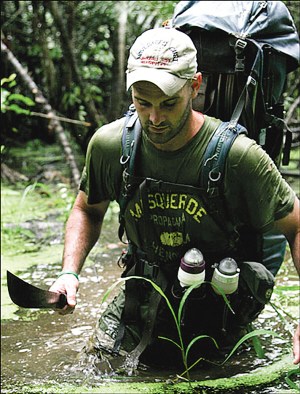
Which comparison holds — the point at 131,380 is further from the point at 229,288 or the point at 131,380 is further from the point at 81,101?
the point at 81,101

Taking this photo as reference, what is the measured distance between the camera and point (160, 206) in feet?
8.18

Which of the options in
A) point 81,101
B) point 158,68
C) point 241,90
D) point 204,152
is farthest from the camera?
point 81,101

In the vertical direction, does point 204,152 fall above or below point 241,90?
below

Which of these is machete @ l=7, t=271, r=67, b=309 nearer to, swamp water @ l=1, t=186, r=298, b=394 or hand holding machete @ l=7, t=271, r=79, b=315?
hand holding machete @ l=7, t=271, r=79, b=315

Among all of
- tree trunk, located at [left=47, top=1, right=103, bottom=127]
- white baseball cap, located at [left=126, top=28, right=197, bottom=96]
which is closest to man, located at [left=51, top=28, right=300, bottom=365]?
white baseball cap, located at [left=126, top=28, right=197, bottom=96]

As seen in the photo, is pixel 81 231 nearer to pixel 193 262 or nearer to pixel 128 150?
pixel 128 150

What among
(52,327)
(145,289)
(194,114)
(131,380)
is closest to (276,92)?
(194,114)

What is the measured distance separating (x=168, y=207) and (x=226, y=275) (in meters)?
0.34

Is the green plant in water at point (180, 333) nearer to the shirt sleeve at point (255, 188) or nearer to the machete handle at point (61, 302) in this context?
the machete handle at point (61, 302)

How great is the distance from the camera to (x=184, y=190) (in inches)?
94.8

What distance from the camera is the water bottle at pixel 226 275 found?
2455mm

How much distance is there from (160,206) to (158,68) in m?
0.55

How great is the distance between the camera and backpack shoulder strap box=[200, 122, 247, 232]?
91.7 inches

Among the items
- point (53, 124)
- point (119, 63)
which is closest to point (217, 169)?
point (53, 124)
